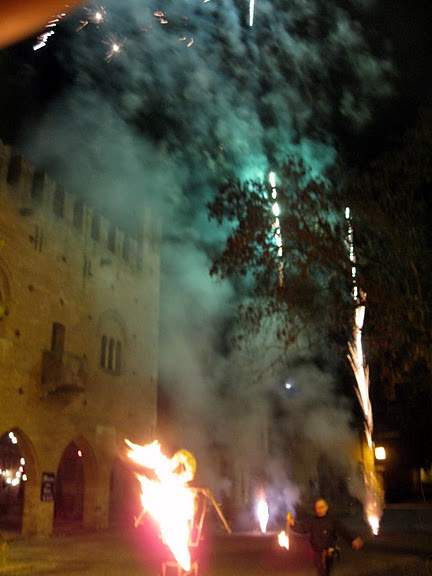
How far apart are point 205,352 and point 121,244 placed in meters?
6.32

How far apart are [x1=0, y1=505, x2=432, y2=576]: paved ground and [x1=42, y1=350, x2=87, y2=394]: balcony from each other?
4233 millimetres

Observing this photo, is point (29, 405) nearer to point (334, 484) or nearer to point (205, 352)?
point (205, 352)

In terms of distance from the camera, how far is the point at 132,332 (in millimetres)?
23984

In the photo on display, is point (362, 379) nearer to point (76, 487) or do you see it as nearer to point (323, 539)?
point (76, 487)

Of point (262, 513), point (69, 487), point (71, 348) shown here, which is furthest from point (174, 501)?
point (69, 487)

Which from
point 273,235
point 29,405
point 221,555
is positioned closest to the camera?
point 273,235

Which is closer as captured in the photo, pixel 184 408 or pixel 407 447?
pixel 184 408

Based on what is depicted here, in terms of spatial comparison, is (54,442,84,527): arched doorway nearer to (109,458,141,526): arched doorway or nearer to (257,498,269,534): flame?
(109,458,141,526): arched doorway

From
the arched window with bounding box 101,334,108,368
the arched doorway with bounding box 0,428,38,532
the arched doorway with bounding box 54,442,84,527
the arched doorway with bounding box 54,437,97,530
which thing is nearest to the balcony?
the arched doorway with bounding box 54,437,97,530

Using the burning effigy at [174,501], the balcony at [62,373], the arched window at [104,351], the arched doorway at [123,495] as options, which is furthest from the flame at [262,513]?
the burning effigy at [174,501]

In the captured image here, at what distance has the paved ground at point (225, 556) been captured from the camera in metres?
11.1

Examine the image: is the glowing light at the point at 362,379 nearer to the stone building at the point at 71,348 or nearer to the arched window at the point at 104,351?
the stone building at the point at 71,348

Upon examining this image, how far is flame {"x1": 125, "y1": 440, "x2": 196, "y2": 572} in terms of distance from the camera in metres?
6.20

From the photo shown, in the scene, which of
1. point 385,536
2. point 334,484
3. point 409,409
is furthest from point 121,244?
point 334,484
